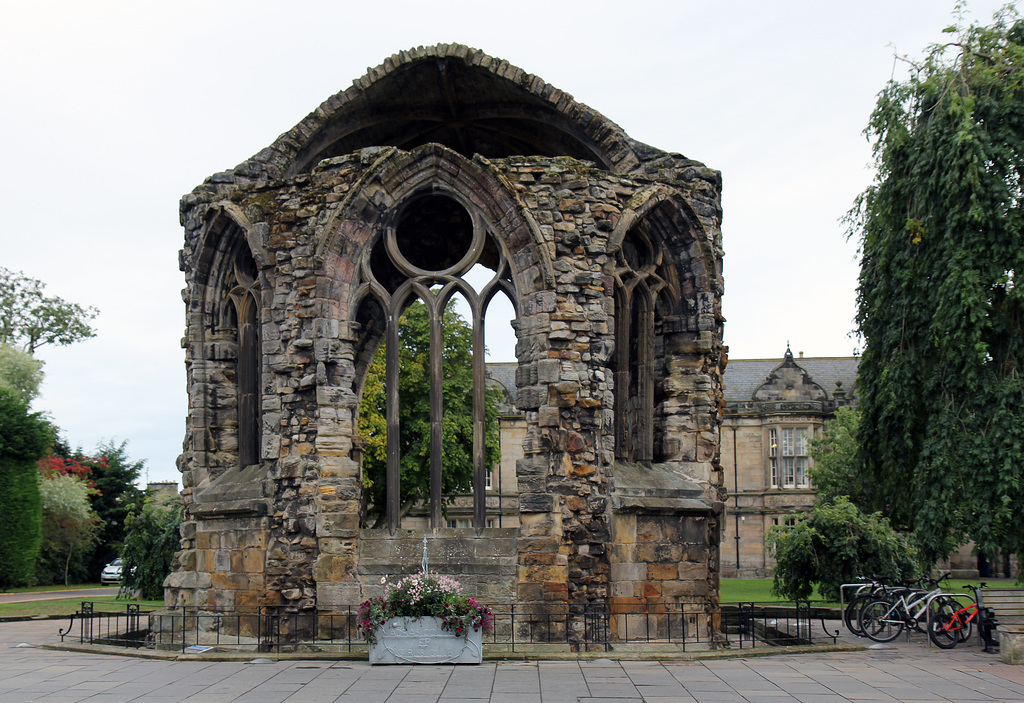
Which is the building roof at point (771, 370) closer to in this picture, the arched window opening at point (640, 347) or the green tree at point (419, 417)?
the green tree at point (419, 417)

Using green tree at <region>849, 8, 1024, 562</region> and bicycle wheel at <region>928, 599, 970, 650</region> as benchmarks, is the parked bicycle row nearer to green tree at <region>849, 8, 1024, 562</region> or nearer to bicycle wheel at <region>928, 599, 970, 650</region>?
bicycle wheel at <region>928, 599, 970, 650</region>

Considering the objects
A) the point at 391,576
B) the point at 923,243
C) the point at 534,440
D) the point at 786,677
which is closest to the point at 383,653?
the point at 391,576

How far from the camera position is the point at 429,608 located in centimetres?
1132

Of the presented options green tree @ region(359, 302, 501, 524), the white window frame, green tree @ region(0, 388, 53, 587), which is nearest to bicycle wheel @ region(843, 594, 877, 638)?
green tree @ region(359, 302, 501, 524)

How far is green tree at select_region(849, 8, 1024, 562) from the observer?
14.6 metres

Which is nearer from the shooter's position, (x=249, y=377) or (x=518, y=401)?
(x=518, y=401)

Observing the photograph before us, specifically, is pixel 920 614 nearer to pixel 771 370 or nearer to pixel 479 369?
pixel 479 369

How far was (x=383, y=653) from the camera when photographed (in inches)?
448

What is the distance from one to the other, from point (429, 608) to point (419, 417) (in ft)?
71.7

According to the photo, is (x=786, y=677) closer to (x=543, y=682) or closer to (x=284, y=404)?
(x=543, y=682)

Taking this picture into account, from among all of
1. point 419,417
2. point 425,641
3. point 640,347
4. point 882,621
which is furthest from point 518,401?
point 419,417

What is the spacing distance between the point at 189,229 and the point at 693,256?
24.9 ft

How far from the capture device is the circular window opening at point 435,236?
1773 cm

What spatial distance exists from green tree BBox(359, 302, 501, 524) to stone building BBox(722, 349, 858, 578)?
748 inches
